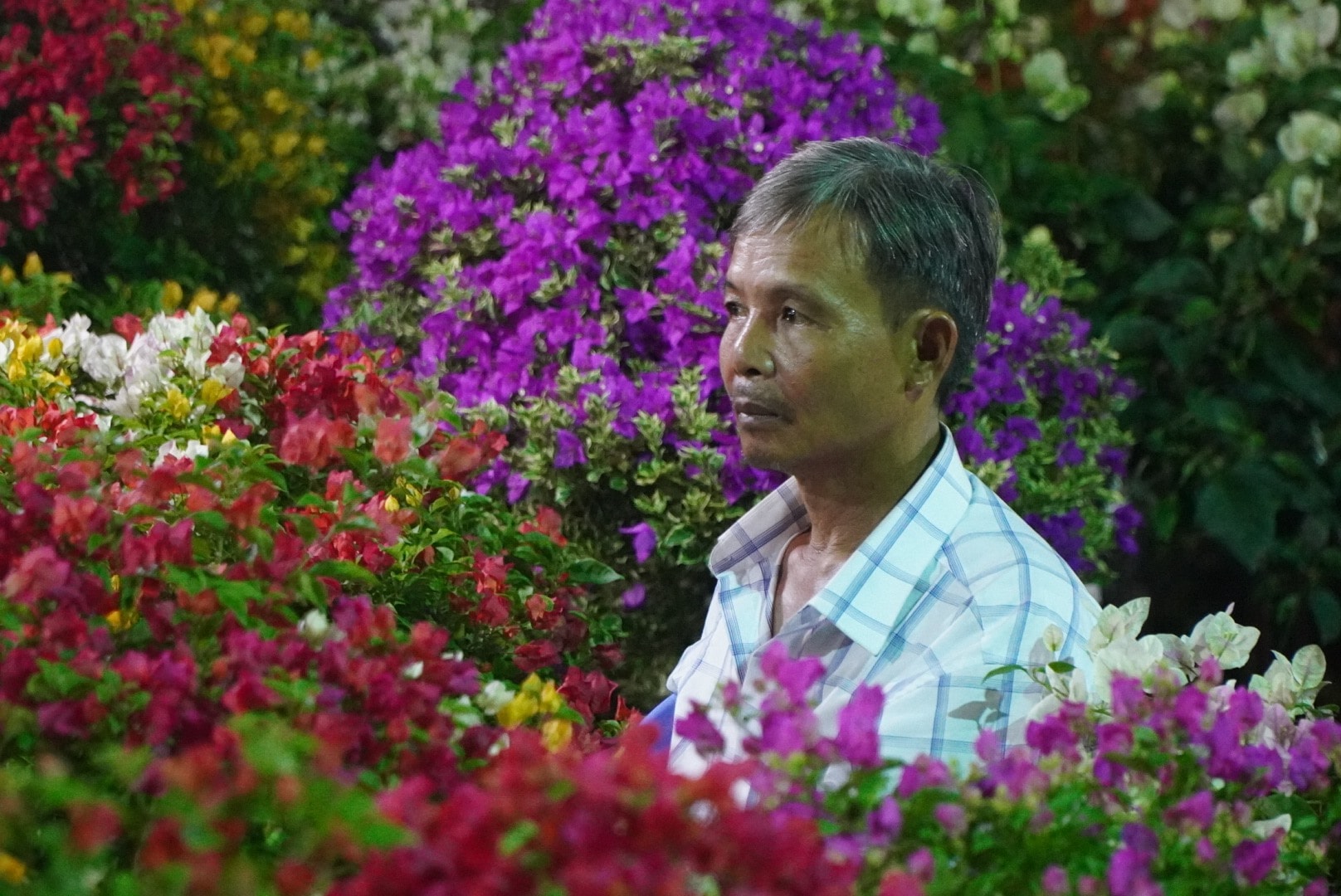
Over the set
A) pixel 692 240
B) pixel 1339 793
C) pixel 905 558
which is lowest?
pixel 1339 793

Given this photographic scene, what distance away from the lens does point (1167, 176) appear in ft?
18.7

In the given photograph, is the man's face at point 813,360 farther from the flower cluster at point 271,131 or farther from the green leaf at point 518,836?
the flower cluster at point 271,131

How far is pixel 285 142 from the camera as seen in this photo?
4.51 metres

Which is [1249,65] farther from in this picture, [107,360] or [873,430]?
[107,360]

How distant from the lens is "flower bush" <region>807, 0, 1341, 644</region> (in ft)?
16.5

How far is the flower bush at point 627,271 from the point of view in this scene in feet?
10.7

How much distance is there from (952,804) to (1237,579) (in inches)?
173

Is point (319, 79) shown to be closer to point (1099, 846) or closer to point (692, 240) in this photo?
point (692, 240)

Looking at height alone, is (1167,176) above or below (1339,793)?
above

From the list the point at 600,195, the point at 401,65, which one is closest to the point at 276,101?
the point at 401,65

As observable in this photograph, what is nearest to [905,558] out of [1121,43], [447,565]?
[447,565]

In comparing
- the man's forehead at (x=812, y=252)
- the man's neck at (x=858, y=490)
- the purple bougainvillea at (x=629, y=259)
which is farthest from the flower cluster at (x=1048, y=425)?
the man's forehead at (x=812, y=252)

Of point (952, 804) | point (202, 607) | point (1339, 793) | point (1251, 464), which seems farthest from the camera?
point (1251, 464)

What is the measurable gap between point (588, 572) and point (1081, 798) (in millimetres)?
1193
